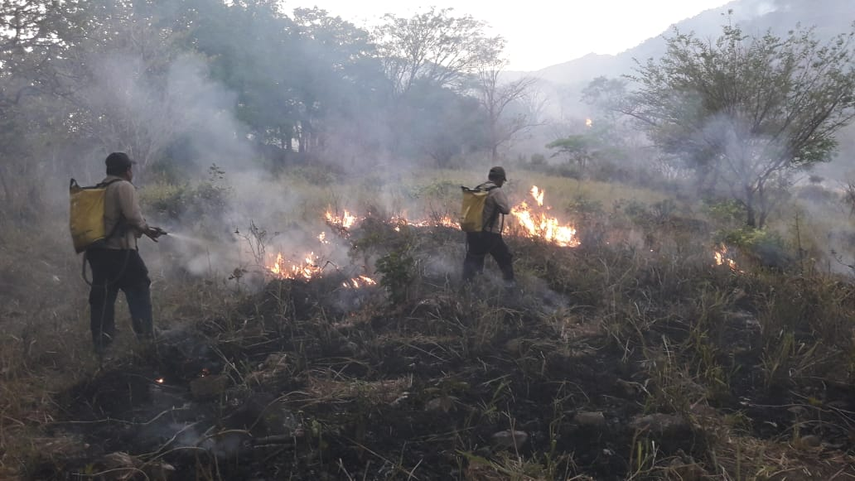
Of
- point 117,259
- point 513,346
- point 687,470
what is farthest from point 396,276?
point 687,470

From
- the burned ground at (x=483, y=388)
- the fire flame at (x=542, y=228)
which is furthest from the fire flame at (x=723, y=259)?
the fire flame at (x=542, y=228)

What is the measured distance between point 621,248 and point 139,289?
5709 mm

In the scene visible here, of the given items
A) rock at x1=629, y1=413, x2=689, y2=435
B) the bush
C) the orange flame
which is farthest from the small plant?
the bush

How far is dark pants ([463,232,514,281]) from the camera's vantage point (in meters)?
5.98

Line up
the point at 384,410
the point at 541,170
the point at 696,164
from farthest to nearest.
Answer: the point at 541,170
the point at 696,164
the point at 384,410

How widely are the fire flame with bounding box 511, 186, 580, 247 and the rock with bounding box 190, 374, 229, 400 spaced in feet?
16.1

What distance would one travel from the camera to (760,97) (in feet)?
29.9

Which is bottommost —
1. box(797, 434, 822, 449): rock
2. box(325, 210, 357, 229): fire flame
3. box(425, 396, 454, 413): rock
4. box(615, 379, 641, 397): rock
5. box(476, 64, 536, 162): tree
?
box(797, 434, 822, 449): rock

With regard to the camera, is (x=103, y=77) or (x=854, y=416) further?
(x=103, y=77)

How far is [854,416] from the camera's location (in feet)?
12.7

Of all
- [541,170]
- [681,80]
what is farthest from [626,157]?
[681,80]

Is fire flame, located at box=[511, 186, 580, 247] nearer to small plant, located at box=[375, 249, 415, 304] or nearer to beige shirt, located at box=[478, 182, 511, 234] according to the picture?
beige shirt, located at box=[478, 182, 511, 234]

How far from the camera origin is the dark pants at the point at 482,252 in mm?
5977

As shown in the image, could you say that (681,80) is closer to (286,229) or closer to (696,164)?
(696,164)
